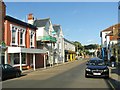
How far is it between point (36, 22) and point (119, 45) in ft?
54.8

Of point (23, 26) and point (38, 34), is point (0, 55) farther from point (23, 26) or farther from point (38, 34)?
point (38, 34)

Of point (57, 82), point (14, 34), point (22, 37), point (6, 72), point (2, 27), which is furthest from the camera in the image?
point (22, 37)

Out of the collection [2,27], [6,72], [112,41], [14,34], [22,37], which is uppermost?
[2,27]

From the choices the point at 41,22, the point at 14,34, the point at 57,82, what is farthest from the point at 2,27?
the point at 41,22

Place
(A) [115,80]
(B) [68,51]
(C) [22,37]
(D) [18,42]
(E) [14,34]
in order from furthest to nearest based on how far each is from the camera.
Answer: (B) [68,51] → (C) [22,37] → (D) [18,42] → (E) [14,34] → (A) [115,80]

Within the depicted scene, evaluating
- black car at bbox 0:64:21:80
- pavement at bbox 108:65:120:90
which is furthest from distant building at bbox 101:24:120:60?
black car at bbox 0:64:21:80

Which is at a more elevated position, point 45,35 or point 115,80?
point 45,35

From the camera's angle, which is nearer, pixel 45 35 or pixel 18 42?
pixel 18 42

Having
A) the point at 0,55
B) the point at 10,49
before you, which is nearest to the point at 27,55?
the point at 10,49

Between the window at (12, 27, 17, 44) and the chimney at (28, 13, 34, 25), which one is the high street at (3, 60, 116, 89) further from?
the chimney at (28, 13, 34, 25)

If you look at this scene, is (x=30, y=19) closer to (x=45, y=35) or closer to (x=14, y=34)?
(x=45, y=35)

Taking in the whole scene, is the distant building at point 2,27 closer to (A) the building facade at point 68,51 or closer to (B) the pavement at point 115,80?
(B) the pavement at point 115,80

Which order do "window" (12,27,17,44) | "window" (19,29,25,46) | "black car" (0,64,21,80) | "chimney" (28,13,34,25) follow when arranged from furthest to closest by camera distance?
"chimney" (28,13,34,25), "window" (19,29,25,46), "window" (12,27,17,44), "black car" (0,64,21,80)

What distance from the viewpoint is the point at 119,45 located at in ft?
133
